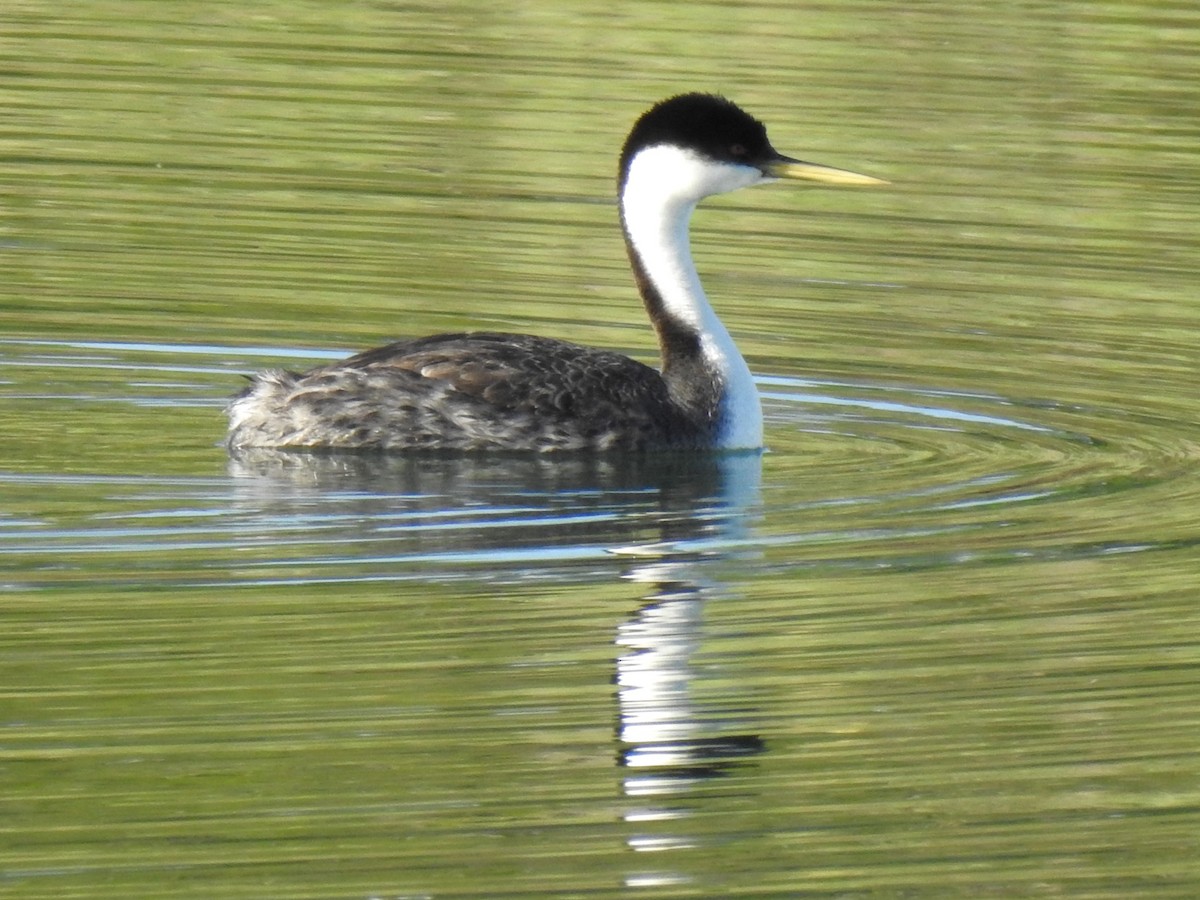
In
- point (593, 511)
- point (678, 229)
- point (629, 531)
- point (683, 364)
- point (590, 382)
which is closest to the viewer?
point (629, 531)

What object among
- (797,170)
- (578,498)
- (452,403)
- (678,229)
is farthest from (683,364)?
(578,498)

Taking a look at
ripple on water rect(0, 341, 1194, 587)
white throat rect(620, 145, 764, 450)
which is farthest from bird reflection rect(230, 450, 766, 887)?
white throat rect(620, 145, 764, 450)

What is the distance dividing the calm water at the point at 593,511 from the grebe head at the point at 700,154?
3.21 ft

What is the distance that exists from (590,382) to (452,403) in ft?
1.79

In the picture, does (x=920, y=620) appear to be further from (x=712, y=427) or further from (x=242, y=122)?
(x=242, y=122)

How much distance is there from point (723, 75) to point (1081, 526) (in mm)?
9401

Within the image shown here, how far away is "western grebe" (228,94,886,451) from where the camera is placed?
11133 mm

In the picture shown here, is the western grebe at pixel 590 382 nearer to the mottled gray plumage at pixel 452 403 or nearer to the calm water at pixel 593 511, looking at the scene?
the mottled gray plumage at pixel 452 403

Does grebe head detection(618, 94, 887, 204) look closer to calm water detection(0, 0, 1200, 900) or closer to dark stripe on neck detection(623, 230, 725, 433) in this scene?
dark stripe on neck detection(623, 230, 725, 433)

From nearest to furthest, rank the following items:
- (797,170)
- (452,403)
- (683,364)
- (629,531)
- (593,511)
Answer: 1. (629,531)
2. (593,511)
3. (452,403)
4. (683,364)
5. (797,170)

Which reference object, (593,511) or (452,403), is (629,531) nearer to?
(593,511)

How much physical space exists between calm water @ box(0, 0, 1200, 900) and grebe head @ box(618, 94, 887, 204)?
38.5 inches

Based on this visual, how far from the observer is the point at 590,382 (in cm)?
Answer: 1132

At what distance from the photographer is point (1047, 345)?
1355cm
